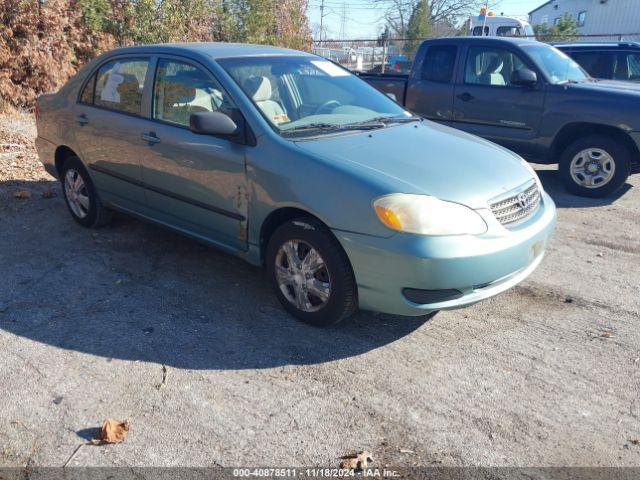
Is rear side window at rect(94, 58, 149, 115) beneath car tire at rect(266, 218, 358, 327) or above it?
above

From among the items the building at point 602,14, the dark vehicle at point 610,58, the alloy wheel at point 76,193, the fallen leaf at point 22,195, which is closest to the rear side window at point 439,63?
the dark vehicle at point 610,58

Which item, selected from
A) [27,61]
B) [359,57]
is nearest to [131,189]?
[27,61]

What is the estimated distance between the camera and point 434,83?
8.02 metres

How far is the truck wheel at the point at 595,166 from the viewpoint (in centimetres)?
680

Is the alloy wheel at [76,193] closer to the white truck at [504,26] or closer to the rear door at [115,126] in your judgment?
the rear door at [115,126]

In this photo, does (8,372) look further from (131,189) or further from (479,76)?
(479,76)

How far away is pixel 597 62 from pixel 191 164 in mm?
7781

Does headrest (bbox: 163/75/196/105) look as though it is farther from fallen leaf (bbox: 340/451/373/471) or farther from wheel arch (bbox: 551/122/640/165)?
wheel arch (bbox: 551/122/640/165)

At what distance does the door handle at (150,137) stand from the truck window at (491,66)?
487cm

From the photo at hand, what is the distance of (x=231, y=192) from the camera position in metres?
3.93

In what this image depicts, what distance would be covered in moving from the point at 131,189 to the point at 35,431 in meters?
2.44

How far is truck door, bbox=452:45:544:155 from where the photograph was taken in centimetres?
725

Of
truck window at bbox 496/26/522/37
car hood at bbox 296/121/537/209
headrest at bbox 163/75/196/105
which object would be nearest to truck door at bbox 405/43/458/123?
car hood at bbox 296/121/537/209

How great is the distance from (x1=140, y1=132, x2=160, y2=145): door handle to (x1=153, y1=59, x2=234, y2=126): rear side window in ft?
0.47
